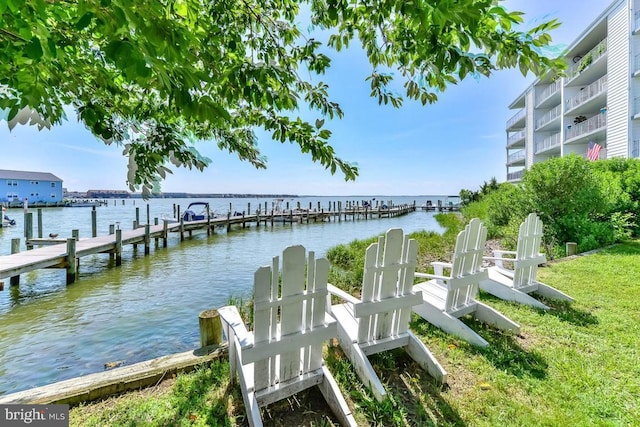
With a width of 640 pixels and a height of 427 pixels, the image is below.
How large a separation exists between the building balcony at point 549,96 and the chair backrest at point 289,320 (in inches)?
1021

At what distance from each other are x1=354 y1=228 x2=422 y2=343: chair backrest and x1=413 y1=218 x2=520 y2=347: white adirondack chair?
1.85 ft

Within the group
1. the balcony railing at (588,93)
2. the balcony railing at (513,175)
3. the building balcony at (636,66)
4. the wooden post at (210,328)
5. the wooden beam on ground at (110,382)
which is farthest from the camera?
the balcony railing at (513,175)

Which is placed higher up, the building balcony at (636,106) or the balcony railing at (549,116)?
the balcony railing at (549,116)

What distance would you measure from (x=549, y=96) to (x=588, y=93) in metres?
4.95

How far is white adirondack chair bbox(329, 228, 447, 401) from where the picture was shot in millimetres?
2498

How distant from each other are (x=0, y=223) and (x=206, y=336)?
93.7ft

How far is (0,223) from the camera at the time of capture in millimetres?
21656

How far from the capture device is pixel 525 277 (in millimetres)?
4254

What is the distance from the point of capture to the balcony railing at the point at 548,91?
20875 millimetres

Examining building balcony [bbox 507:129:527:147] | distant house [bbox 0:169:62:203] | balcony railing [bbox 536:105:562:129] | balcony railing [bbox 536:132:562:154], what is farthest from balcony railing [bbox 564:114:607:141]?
distant house [bbox 0:169:62:203]

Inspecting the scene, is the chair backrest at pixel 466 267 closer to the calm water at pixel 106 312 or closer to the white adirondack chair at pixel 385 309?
the white adirondack chair at pixel 385 309

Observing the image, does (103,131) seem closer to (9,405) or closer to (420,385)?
(9,405)

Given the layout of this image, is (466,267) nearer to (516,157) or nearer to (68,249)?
(68,249)

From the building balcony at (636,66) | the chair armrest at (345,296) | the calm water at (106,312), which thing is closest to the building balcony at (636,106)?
the building balcony at (636,66)
